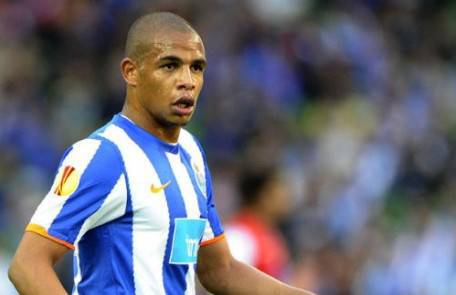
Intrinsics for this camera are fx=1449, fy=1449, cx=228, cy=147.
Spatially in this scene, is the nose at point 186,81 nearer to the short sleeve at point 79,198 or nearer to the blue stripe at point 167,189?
the blue stripe at point 167,189

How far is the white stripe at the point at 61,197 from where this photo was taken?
5.13 metres

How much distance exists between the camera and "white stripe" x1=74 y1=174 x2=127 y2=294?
5199 mm

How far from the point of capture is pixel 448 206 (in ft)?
49.8

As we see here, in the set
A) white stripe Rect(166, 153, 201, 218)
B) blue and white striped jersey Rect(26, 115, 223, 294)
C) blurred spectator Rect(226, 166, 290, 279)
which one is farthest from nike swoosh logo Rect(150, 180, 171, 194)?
blurred spectator Rect(226, 166, 290, 279)

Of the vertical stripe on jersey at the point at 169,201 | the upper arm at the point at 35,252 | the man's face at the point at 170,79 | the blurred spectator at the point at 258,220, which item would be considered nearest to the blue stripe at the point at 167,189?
the vertical stripe on jersey at the point at 169,201

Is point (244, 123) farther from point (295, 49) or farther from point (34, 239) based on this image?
point (34, 239)

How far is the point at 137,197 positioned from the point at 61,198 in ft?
1.02

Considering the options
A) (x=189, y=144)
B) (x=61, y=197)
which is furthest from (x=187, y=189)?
(x=61, y=197)

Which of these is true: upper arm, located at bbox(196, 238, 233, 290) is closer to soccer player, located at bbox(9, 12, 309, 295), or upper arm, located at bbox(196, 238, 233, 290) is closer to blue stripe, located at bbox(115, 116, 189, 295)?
soccer player, located at bbox(9, 12, 309, 295)

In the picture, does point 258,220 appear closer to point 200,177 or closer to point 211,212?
point 211,212

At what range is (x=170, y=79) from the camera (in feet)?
17.8

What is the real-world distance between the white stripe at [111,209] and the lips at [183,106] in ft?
1.15

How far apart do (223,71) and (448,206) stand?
2.77 meters

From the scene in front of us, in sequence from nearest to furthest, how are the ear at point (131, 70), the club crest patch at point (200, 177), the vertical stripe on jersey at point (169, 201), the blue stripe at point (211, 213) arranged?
the vertical stripe on jersey at point (169, 201)
the ear at point (131, 70)
the club crest patch at point (200, 177)
the blue stripe at point (211, 213)
